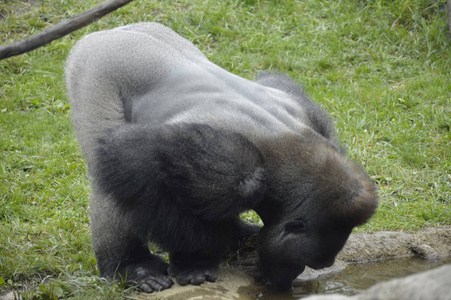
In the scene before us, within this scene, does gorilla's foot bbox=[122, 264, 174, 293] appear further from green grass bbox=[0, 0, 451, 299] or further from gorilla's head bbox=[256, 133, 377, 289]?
gorilla's head bbox=[256, 133, 377, 289]

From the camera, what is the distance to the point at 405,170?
6.55 metres

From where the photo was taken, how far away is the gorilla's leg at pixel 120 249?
4.21 metres

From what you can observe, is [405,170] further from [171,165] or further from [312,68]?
[171,165]

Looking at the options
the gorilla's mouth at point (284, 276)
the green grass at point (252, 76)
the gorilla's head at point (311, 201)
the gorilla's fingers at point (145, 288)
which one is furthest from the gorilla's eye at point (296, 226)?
the green grass at point (252, 76)

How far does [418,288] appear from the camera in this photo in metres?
2.08

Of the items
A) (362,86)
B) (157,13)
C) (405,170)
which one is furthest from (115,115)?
(157,13)

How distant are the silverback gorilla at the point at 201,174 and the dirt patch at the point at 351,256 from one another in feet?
0.42

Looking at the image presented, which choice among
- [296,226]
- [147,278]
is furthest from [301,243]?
[147,278]

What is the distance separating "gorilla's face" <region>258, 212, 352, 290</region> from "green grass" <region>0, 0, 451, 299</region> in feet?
3.30

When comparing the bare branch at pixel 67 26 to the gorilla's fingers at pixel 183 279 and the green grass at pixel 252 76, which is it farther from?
the gorilla's fingers at pixel 183 279

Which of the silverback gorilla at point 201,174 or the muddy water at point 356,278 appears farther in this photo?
the muddy water at point 356,278

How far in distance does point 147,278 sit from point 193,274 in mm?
306

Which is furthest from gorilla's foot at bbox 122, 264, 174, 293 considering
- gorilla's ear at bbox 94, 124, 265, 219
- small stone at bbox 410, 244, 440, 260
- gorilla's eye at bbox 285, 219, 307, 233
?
small stone at bbox 410, 244, 440, 260

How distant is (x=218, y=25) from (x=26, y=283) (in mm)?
5798
